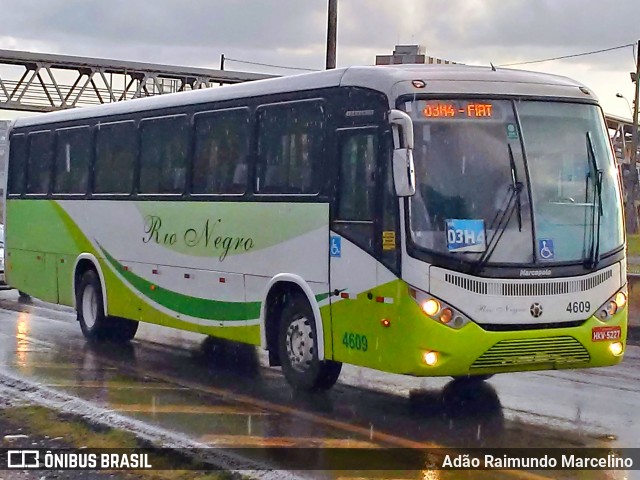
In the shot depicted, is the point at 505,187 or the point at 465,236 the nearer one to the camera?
the point at 465,236

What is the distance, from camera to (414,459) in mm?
8914

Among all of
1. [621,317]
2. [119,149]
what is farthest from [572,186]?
[119,149]

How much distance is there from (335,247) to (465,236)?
4.93 ft

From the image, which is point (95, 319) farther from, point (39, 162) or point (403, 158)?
point (403, 158)

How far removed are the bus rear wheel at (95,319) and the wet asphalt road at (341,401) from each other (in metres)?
0.69

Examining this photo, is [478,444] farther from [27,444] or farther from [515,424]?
[27,444]

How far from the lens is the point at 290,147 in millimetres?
12234

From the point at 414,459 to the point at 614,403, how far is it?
10.3 feet

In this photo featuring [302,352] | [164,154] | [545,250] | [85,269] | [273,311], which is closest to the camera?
[545,250]

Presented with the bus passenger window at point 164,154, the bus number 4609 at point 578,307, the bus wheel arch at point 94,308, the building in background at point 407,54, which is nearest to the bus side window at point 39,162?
the bus wheel arch at point 94,308

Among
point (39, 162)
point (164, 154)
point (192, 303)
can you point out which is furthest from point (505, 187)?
point (39, 162)

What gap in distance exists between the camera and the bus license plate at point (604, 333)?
1069 cm

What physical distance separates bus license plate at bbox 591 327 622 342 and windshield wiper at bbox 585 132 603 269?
0.56 meters

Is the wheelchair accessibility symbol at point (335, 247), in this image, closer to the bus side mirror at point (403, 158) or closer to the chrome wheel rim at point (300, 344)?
the chrome wheel rim at point (300, 344)
